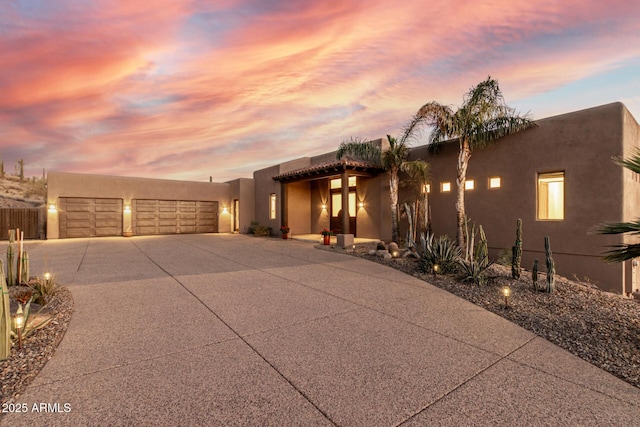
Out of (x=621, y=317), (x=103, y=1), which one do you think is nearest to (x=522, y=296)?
(x=621, y=317)

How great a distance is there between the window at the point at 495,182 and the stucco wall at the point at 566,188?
13 cm

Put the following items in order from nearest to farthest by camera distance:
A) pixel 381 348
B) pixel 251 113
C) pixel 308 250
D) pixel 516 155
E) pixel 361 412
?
pixel 361 412 → pixel 381 348 → pixel 516 155 → pixel 308 250 → pixel 251 113

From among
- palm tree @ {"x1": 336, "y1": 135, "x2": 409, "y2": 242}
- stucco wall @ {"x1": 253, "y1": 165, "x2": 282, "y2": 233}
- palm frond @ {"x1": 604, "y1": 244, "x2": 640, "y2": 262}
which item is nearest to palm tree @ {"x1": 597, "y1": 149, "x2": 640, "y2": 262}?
palm frond @ {"x1": 604, "y1": 244, "x2": 640, "y2": 262}

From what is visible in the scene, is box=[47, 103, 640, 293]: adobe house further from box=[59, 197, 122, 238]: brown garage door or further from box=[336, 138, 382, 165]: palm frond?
box=[336, 138, 382, 165]: palm frond

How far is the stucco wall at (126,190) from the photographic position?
16703mm

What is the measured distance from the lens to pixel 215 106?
41.7ft

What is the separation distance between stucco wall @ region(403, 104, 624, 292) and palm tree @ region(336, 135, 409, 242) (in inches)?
103

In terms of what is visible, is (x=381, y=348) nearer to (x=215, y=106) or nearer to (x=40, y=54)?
(x=40, y=54)

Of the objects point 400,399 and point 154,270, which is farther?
point 154,270

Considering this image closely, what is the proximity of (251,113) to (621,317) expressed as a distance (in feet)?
47.2

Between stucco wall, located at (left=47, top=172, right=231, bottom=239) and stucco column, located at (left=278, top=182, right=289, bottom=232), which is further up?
stucco wall, located at (left=47, top=172, right=231, bottom=239)

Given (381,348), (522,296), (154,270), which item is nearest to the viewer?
(381,348)

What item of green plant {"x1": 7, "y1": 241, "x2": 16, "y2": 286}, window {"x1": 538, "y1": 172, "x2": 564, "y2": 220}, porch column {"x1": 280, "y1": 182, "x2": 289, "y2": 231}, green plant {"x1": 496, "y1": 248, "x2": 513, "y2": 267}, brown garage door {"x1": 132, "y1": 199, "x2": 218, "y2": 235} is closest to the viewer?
green plant {"x1": 7, "y1": 241, "x2": 16, "y2": 286}

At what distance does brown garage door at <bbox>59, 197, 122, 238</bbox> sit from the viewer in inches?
672
